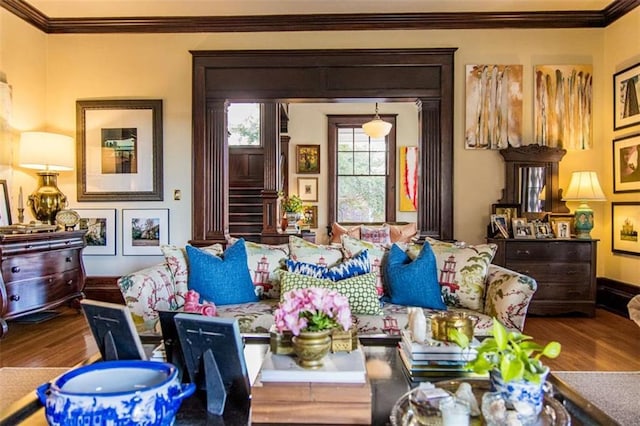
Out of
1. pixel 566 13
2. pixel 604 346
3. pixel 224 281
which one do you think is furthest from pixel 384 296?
pixel 566 13

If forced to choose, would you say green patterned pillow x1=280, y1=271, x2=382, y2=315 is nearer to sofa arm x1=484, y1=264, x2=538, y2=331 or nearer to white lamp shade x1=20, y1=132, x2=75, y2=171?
sofa arm x1=484, y1=264, x2=538, y2=331

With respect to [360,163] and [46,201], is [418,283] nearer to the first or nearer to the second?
[46,201]

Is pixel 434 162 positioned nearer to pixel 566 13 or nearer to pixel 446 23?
pixel 446 23

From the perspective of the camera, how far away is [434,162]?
4.88 metres

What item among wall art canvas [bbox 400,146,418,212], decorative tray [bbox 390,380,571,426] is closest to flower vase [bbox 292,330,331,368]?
decorative tray [bbox 390,380,571,426]

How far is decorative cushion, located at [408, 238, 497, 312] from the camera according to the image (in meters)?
2.92

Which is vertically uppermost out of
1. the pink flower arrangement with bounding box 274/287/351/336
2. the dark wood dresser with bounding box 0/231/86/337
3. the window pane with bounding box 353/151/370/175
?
the window pane with bounding box 353/151/370/175

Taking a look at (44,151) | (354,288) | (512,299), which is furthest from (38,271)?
(512,299)

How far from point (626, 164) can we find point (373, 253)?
3.16m

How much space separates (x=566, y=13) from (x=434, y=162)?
6.91ft

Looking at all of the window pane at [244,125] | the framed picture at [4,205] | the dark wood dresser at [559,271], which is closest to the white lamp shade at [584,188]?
the dark wood dresser at [559,271]

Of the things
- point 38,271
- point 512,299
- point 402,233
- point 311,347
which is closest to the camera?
point 311,347

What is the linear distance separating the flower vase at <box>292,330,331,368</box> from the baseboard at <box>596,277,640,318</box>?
4.37 m

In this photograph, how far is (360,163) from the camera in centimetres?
877
